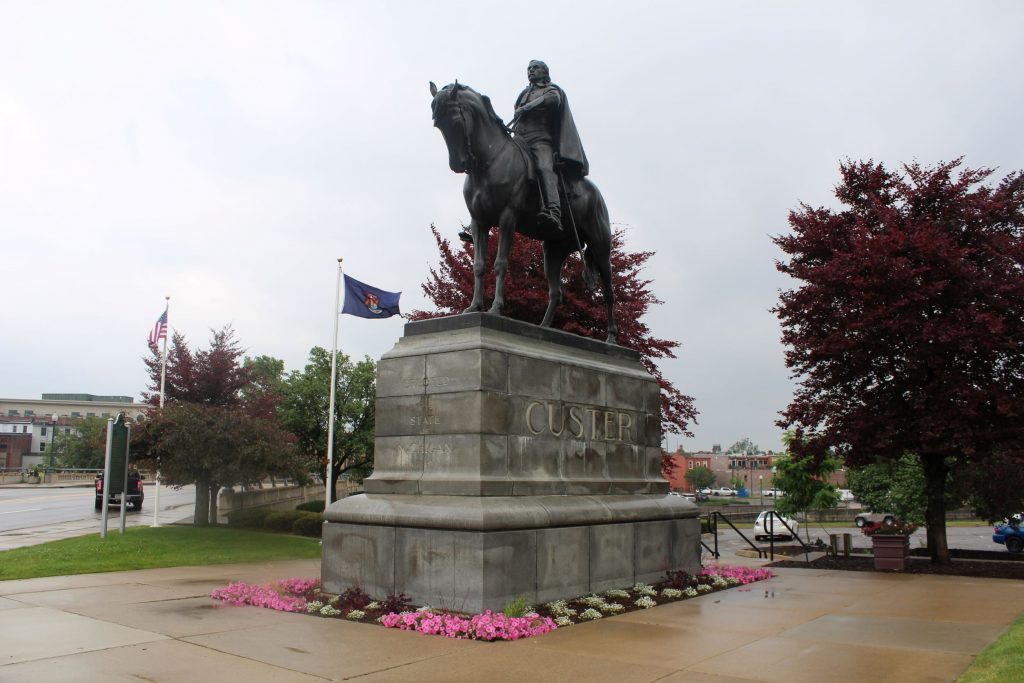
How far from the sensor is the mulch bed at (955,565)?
15869 millimetres

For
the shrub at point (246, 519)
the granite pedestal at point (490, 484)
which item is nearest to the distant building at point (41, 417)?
the shrub at point (246, 519)

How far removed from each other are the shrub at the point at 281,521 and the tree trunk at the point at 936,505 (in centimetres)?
2009

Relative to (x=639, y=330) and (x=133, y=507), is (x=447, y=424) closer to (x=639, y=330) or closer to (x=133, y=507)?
(x=639, y=330)

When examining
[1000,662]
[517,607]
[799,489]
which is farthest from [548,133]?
[799,489]

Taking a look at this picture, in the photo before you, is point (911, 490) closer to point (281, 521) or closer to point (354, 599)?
point (281, 521)

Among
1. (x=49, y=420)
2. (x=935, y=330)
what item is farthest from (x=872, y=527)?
(x=49, y=420)

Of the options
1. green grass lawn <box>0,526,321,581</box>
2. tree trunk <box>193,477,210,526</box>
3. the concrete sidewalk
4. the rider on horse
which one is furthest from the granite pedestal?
tree trunk <box>193,477,210,526</box>

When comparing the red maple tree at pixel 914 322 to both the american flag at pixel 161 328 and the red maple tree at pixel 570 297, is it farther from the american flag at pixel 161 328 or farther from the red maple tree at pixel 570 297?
the american flag at pixel 161 328

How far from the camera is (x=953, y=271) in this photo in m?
16.3

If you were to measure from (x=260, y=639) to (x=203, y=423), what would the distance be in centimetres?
1598

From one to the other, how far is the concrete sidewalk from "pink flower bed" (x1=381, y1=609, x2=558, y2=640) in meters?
0.21

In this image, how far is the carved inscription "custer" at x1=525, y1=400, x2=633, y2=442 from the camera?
10.9 m

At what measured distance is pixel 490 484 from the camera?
973 centimetres

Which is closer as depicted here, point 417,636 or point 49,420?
point 417,636
